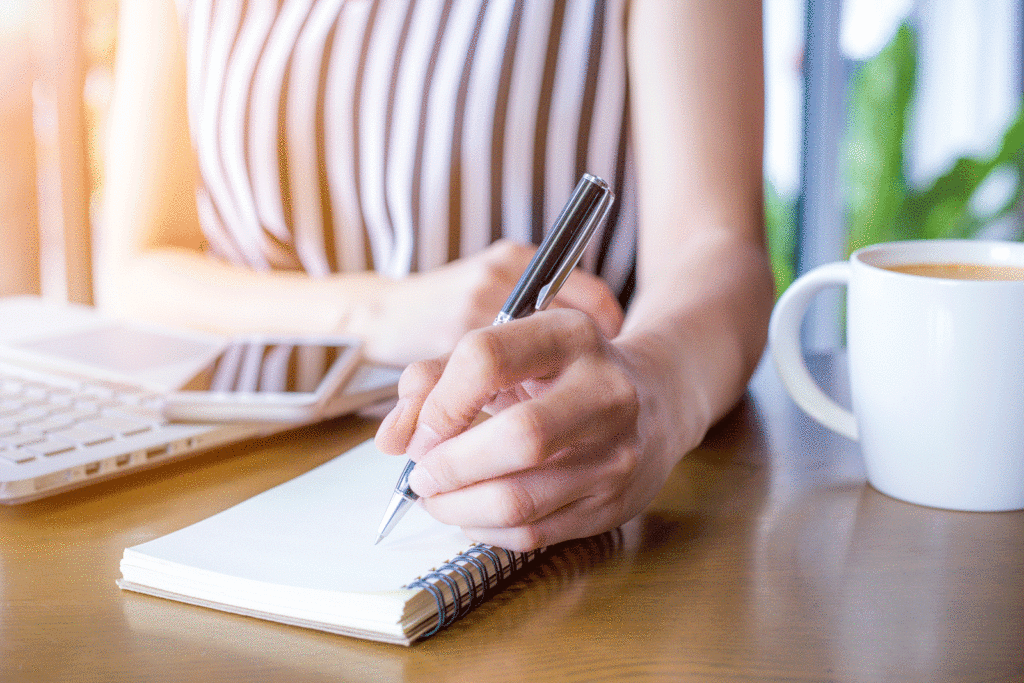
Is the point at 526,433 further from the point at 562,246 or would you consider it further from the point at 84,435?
the point at 84,435

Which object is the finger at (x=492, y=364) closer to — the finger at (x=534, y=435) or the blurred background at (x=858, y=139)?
the finger at (x=534, y=435)

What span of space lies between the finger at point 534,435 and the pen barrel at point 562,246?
8 centimetres

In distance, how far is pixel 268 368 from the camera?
670 millimetres

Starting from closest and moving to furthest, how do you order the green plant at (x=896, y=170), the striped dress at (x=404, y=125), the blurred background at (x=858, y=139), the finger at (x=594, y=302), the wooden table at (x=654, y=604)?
the wooden table at (x=654, y=604), the finger at (x=594, y=302), the striped dress at (x=404, y=125), the blurred background at (x=858, y=139), the green plant at (x=896, y=170)

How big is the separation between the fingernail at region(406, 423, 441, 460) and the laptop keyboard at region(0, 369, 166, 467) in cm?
24

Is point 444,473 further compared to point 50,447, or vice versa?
point 50,447

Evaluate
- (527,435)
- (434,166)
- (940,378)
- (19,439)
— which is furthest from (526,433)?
(434,166)

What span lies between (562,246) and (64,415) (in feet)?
1.18

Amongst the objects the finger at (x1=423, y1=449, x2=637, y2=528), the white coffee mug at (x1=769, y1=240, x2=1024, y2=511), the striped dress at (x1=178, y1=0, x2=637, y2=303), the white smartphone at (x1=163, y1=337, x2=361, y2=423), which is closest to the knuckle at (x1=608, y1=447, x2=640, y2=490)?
the finger at (x1=423, y1=449, x2=637, y2=528)

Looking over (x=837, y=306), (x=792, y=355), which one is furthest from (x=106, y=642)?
(x=837, y=306)

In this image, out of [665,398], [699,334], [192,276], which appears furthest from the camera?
[192,276]

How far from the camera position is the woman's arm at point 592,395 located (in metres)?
0.37

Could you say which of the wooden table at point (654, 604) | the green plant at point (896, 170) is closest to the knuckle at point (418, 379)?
the wooden table at point (654, 604)

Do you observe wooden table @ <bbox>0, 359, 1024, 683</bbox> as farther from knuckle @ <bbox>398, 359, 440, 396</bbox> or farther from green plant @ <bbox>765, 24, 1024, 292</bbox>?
green plant @ <bbox>765, 24, 1024, 292</bbox>
